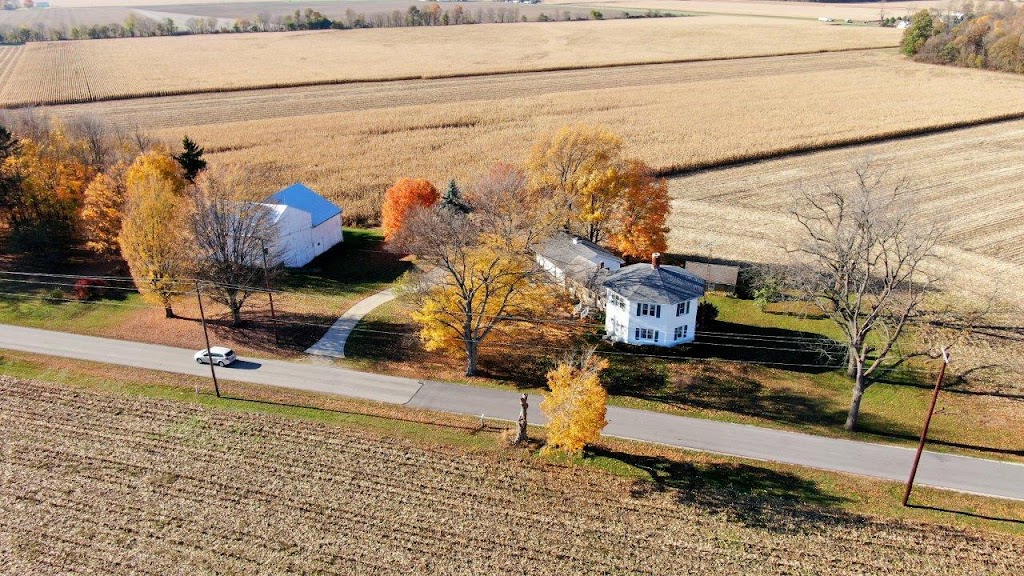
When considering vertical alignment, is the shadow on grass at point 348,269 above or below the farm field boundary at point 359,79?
below

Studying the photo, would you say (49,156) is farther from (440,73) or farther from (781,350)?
(440,73)

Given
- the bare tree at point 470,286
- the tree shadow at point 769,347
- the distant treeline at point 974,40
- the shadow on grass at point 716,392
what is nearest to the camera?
the shadow on grass at point 716,392

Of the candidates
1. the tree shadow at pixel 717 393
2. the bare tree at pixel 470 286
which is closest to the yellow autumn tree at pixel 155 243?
the bare tree at pixel 470 286

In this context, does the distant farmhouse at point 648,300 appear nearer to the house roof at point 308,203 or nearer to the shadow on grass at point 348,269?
the shadow on grass at point 348,269

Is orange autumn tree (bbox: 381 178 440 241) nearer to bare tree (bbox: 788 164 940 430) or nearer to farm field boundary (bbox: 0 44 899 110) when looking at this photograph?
bare tree (bbox: 788 164 940 430)

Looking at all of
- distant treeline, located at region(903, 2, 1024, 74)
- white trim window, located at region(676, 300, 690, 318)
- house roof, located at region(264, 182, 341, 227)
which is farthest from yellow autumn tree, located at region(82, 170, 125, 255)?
distant treeline, located at region(903, 2, 1024, 74)

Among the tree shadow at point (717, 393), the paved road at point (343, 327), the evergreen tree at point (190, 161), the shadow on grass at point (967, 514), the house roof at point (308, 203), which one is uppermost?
the evergreen tree at point (190, 161)

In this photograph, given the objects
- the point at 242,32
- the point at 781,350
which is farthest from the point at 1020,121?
the point at 242,32
